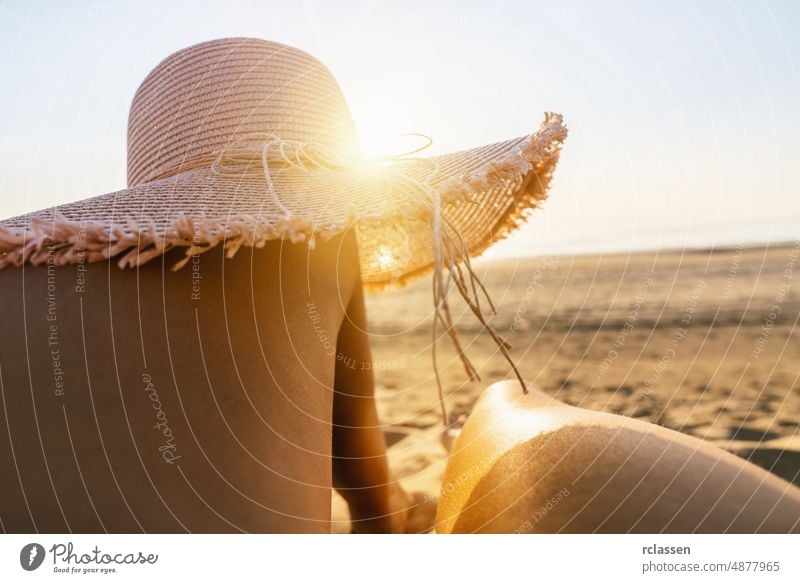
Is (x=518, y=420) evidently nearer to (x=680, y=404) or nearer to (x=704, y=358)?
(x=680, y=404)

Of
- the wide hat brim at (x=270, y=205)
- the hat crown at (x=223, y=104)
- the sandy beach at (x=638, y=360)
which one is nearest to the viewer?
the wide hat brim at (x=270, y=205)

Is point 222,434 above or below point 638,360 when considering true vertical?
above

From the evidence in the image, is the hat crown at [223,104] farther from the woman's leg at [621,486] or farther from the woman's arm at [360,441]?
the woman's leg at [621,486]

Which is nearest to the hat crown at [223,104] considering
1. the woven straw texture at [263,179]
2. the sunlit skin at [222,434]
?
the woven straw texture at [263,179]

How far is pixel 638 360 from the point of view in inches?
74.5

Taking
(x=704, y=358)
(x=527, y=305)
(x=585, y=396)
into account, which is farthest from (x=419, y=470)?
(x=527, y=305)

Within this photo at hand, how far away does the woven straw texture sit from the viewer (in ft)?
1.24

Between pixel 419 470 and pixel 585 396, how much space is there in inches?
26.8

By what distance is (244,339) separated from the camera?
448 millimetres
